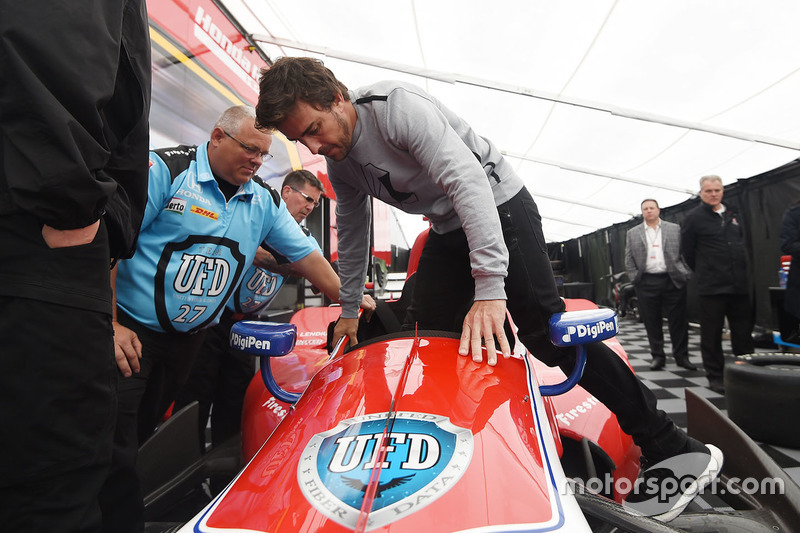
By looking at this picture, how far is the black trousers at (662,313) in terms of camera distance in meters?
3.88

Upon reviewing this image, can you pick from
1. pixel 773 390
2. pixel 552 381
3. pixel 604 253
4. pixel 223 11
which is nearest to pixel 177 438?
pixel 552 381

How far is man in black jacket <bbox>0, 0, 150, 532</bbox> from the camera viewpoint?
626 mm

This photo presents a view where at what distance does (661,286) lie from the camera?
12.9 ft

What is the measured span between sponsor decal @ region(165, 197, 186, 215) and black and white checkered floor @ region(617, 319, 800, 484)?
95.8 inches

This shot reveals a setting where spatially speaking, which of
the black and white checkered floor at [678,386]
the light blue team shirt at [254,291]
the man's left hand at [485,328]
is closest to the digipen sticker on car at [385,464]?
the man's left hand at [485,328]

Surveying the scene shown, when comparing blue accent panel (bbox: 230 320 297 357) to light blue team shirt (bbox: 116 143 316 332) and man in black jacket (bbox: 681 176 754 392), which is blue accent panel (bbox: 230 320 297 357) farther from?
man in black jacket (bbox: 681 176 754 392)

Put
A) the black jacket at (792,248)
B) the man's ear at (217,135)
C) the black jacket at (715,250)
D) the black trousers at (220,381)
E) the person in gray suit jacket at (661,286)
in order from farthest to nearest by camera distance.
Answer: the person in gray suit jacket at (661,286) < the black jacket at (715,250) < the black jacket at (792,248) < the black trousers at (220,381) < the man's ear at (217,135)

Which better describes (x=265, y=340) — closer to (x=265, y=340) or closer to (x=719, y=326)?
(x=265, y=340)

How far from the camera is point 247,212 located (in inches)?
64.5

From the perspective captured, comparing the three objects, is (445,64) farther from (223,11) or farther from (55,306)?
(55,306)

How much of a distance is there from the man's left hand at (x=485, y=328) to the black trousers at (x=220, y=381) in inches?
59.8

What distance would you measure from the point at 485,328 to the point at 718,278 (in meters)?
3.00

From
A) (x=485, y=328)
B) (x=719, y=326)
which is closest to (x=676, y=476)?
(x=485, y=328)

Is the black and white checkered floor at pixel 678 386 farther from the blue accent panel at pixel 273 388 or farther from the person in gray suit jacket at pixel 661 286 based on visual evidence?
the blue accent panel at pixel 273 388
